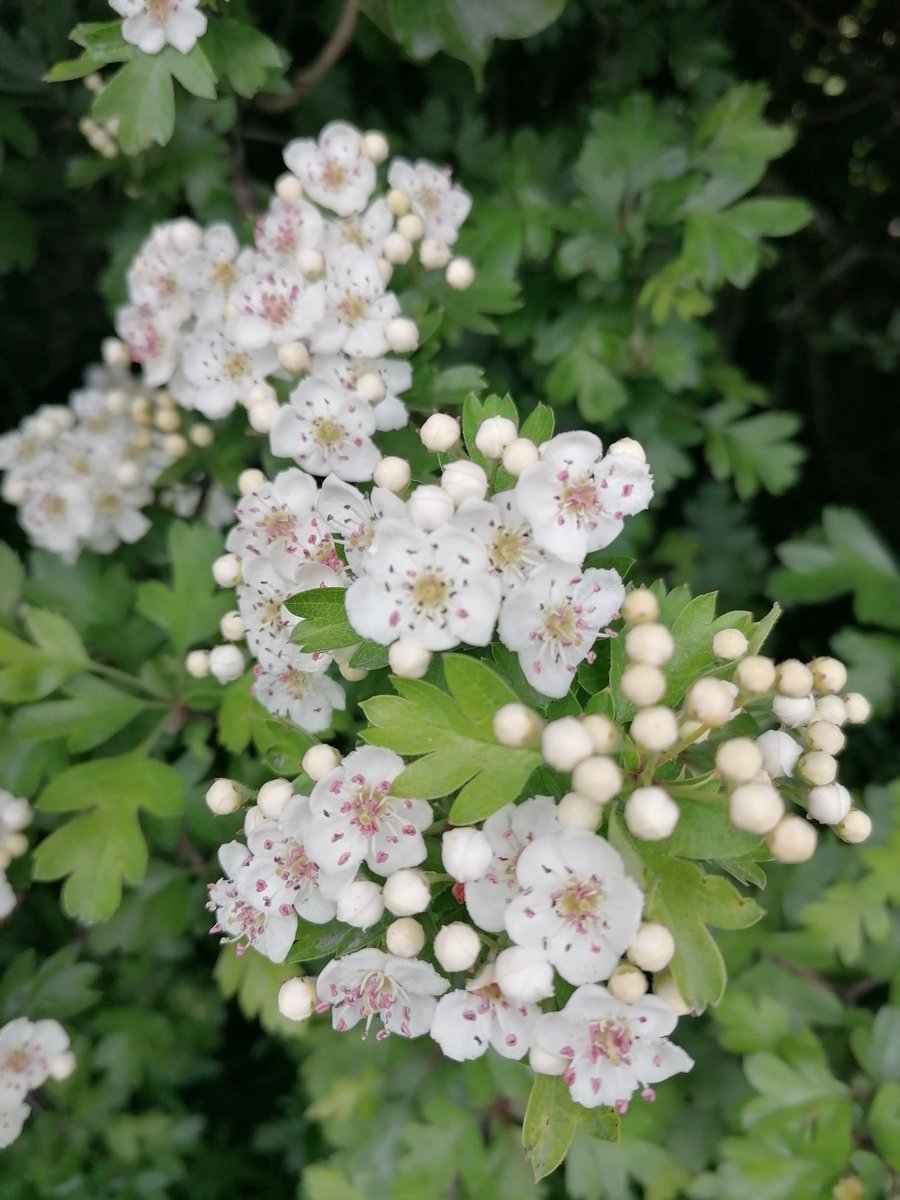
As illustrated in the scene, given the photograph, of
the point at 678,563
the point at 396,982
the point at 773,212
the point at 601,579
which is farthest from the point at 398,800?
the point at 678,563

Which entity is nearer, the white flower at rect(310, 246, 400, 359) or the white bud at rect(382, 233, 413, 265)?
the white flower at rect(310, 246, 400, 359)

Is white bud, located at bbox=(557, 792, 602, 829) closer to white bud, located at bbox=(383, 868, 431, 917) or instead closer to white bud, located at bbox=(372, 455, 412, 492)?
white bud, located at bbox=(383, 868, 431, 917)

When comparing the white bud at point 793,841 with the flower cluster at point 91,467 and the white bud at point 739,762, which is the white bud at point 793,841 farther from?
the flower cluster at point 91,467

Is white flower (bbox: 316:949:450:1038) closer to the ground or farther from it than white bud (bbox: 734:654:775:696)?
closer to the ground

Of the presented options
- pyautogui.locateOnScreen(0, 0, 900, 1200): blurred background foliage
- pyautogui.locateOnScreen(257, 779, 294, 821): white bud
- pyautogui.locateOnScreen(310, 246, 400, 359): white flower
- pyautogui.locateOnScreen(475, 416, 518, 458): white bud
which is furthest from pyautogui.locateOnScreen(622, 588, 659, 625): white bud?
pyautogui.locateOnScreen(0, 0, 900, 1200): blurred background foliage

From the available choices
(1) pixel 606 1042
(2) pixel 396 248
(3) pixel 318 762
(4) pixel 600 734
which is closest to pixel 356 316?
(2) pixel 396 248

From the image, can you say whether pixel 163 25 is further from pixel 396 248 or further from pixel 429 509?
pixel 429 509

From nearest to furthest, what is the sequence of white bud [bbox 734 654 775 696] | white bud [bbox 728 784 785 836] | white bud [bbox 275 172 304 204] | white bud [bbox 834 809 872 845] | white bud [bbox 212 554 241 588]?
white bud [bbox 728 784 785 836] → white bud [bbox 734 654 775 696] → white bud [bbox 834 809 872 845] → white bud [bbox 212 554 241 588] → white bud [bbox 275 172 304 204]
